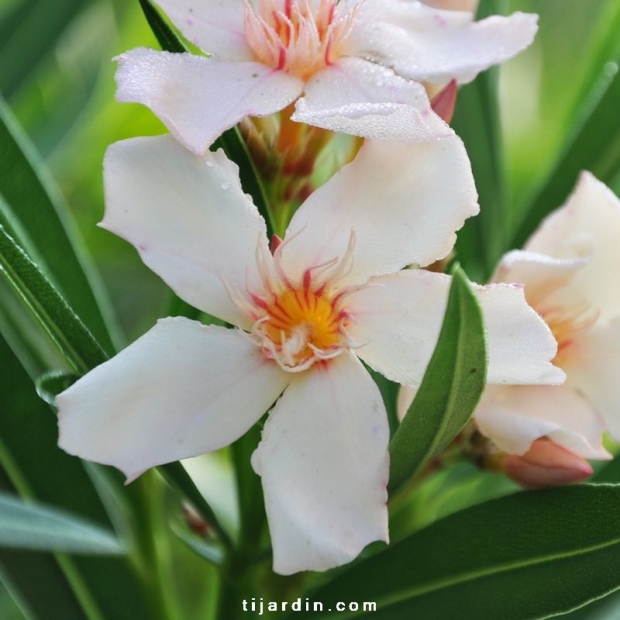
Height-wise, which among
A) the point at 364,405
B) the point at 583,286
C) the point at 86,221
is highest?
the point at 364,405

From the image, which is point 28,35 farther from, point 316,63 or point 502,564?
point 502,564

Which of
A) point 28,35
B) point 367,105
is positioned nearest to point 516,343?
point 367,105

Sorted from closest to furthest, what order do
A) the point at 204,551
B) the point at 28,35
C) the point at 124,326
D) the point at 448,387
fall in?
1. the point at 448,387
2. the point at 204,551
3. the point at 28,35
4. the point at 124,326

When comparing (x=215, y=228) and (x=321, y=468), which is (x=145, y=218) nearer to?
(x=215, y=228)

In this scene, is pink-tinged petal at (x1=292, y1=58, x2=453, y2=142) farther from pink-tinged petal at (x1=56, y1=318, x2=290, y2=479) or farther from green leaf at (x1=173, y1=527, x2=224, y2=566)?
green leaf at (x1=173, y1=527, x2=224, y2=566)

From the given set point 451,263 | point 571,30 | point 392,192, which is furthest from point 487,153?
point 571,30
